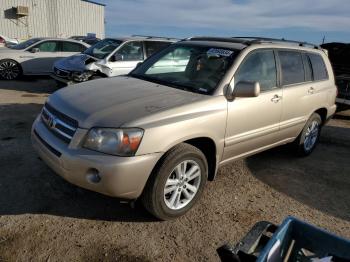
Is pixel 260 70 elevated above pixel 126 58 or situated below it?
above

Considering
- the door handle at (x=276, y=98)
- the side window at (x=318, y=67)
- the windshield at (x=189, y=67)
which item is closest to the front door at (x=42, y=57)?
the windshield at (x=189, y=67)

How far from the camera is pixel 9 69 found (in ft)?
36.7

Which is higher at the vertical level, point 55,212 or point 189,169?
point 189,169

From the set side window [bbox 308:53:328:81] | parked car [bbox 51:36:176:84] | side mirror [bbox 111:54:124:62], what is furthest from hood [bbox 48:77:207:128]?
side mirror [bbox 111:54:124:62]

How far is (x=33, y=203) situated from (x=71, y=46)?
9.51m

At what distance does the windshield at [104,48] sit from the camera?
9130mm

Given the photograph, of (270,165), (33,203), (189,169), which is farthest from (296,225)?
(270,165)

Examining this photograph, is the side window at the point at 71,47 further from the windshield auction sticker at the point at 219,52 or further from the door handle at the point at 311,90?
the door handle at the point at 311,90

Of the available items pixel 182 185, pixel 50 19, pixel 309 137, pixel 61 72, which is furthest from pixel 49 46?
pixel 50 19

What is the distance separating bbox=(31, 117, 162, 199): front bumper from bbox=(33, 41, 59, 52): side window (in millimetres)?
9495

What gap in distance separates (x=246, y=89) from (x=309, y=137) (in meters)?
2.47

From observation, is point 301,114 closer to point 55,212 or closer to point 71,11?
point 55,212

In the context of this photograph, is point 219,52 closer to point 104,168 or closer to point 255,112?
point 255,112

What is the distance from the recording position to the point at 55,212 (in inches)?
138
